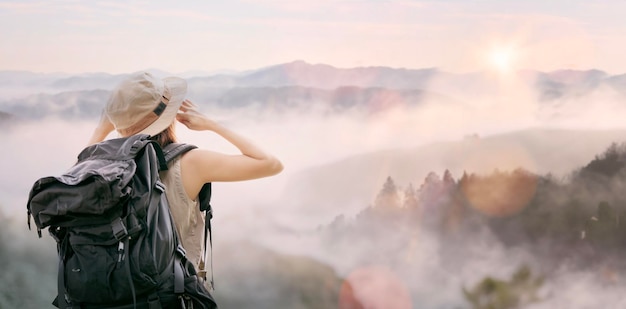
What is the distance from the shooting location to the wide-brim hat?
219 cm

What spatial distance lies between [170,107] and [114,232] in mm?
400

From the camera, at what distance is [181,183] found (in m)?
2.16

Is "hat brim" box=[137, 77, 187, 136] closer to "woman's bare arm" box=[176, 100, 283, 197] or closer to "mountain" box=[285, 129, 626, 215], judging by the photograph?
"woman's bare arm" box=[176, 100, 283, 197]

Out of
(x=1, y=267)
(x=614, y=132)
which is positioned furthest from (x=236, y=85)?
(x=614, y=132)

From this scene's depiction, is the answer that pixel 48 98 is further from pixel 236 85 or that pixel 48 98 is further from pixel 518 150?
pixel 518 150

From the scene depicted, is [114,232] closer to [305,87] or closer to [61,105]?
[305,87]

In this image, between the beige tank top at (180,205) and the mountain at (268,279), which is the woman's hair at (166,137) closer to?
the beige tank top at (180,205)

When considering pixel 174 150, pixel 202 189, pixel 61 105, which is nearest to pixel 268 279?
pixel 61 105

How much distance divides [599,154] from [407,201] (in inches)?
41.3

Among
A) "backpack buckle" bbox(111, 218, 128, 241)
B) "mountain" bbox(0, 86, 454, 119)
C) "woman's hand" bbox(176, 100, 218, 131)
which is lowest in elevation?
"backpack buckle" bbox(111, 218, 128, 241)

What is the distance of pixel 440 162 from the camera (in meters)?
4.63

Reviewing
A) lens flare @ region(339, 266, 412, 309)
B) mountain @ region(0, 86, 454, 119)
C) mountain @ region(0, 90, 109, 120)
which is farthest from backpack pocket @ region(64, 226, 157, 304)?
mountain @ region(0, 90, 109, 120)

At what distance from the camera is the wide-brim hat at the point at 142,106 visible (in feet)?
7.19

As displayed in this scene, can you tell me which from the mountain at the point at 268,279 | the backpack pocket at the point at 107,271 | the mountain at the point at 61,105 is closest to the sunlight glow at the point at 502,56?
the mountain at the point at 268,279
